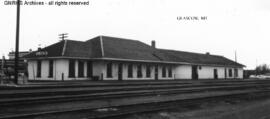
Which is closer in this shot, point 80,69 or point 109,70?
point 80,69

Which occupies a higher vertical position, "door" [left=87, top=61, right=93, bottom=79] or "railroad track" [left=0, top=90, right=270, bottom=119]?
"door" [left=87, top=61, right=93, bottom=79]

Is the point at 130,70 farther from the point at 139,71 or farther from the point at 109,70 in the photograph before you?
the point at 109,70

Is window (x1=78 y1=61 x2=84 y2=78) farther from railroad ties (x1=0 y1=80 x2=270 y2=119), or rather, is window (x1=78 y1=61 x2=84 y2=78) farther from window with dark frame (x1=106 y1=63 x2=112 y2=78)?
railroad ties (x1=0 y1=80 x2=270 y2=119)

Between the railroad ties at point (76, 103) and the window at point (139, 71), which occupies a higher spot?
the window at point (139, 71)

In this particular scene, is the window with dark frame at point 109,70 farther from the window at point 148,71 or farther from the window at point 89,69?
the window at point 148,71

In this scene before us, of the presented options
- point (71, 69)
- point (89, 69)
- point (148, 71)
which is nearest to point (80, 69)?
point (71, 69)

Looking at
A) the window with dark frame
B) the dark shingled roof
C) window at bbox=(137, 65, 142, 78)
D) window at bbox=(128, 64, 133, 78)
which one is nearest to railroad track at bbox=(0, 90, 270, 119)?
the window with dark frame

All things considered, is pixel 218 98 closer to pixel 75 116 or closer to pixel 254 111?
pixel 254 111

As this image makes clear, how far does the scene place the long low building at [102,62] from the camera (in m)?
27.9

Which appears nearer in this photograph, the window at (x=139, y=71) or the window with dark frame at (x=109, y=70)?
the window with dark frame at (x=109, y=70)

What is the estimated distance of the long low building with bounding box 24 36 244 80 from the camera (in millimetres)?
27906

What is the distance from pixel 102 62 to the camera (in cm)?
2950

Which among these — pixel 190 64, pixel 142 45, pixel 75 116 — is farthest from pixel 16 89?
pixel 190 64

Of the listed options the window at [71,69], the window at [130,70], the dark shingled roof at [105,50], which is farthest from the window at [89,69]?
the window at [130,70]
